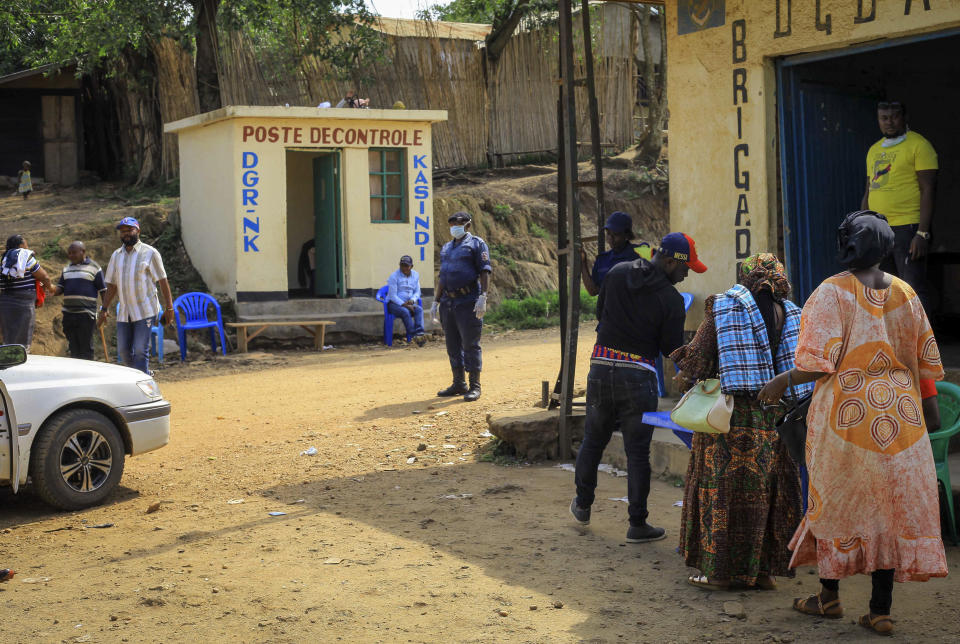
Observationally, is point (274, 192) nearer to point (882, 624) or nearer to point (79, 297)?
point (79, 297)

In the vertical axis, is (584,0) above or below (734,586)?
above

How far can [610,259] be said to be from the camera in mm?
7020

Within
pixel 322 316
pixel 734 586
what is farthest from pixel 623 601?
pixel 322 316

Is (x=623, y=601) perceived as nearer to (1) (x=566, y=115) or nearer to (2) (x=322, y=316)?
(1) (x=566, y=115)

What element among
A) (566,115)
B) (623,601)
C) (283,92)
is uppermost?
(283,92)

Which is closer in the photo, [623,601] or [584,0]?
[623,601]

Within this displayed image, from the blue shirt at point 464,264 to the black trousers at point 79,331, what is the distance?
414 cm

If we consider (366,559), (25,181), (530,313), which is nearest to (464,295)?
(366,559)

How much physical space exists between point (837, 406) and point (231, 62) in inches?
673

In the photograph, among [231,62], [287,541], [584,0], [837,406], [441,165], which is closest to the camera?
[837,406]

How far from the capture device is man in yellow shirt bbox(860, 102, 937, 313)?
6980 millimetres

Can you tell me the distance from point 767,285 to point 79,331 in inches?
343

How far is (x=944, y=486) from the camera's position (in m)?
5.31

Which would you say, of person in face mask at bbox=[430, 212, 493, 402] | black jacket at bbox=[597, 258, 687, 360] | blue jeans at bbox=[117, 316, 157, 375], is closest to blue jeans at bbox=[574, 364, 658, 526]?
black jacket at bbox=[597, 258, 687, 360]
